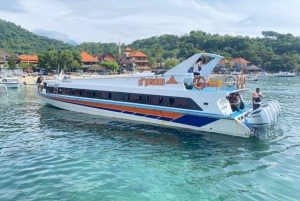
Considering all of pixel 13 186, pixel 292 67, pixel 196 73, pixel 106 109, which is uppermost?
pixel 292 67

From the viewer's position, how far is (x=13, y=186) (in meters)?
8.13

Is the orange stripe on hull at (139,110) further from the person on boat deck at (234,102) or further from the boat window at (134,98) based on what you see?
the person on boat deck at (234,102)

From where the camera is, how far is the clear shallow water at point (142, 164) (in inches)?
309

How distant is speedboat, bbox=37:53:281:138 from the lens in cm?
1376

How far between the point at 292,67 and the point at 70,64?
306 ft

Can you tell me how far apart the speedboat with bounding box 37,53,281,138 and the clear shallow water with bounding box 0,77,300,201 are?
0.67 meters

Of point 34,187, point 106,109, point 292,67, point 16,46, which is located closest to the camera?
point 34,187

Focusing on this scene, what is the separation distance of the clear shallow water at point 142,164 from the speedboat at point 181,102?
2.20 feet

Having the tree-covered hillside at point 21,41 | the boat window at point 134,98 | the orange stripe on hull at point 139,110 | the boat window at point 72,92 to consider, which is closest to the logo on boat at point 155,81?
the boat window at point 134,98

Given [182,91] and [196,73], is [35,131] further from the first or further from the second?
[196,73]

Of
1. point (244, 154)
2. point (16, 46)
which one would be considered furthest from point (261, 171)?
point (16, 46)

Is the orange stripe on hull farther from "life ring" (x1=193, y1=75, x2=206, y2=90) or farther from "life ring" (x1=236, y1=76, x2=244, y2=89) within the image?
"life ring" (x1=236, y1=76, x2=244, y2=89)

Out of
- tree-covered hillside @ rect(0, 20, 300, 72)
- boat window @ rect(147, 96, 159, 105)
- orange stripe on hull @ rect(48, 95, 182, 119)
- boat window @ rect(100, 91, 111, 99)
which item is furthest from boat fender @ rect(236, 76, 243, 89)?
tree-covered hillside @ rect(0, 20, 300, 72)

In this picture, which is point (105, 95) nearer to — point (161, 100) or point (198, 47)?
point (161, 100)
